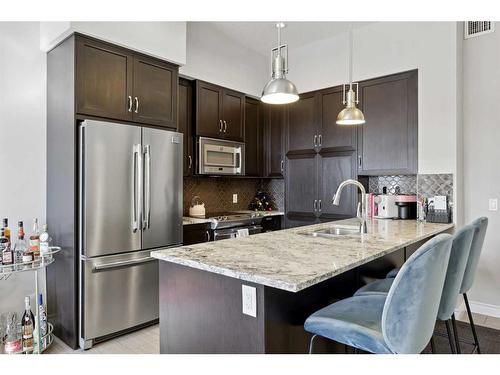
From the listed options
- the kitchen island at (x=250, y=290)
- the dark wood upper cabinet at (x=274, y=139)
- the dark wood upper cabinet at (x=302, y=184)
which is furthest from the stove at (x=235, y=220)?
the kitchen island at (x=250, y=290)

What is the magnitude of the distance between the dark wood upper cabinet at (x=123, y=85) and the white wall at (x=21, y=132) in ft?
1.95

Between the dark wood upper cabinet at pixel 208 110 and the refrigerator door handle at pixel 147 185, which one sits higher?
the dark wood upper cabinet at pixel 208 110

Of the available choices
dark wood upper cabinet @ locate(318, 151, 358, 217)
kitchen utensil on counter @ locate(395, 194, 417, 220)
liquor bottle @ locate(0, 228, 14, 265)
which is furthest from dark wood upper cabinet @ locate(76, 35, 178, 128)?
kitchen utensil on counter @ locate(395, 194, 417, 220)

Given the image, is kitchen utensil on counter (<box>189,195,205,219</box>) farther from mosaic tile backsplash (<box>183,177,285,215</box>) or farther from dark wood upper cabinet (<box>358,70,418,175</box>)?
dark wood upper cabinet (<box>358,70,418,175</box>)

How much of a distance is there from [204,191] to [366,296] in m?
2.92

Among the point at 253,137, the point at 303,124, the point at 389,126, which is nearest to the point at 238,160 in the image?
the point at 253,137

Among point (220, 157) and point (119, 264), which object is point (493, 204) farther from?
point (119, 264)

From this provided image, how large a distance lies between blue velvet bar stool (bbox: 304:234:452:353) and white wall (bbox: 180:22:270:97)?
3169 millimetres

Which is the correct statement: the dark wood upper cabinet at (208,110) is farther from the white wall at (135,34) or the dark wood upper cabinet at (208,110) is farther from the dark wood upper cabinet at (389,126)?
the dark wood upper cabinet at (389,126)

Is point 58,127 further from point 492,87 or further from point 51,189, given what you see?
point 492,87

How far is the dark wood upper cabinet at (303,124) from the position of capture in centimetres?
439
